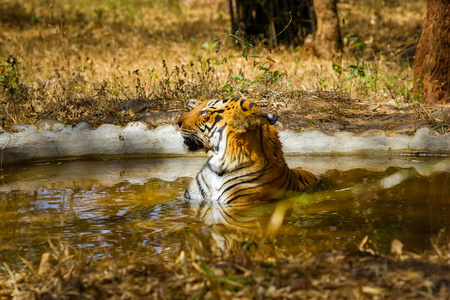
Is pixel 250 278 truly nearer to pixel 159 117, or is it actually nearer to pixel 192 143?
pixel 192 143

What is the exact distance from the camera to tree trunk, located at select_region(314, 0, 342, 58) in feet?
35.2

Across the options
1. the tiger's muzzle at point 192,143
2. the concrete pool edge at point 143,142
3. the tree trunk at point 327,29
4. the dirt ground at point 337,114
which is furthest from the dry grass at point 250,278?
the tree trunk at point 327,29

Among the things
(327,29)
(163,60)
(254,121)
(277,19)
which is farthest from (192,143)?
(277,19)

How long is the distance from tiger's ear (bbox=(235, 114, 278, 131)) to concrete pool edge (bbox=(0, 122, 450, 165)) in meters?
2.08

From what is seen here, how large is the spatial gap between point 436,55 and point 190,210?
13.8ft

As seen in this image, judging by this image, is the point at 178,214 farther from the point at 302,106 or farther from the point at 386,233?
the point at 302,106

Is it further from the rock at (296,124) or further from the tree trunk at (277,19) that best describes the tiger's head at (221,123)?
the tree trunk at (277,19)

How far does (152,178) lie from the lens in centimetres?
604

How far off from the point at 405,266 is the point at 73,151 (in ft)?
15.6

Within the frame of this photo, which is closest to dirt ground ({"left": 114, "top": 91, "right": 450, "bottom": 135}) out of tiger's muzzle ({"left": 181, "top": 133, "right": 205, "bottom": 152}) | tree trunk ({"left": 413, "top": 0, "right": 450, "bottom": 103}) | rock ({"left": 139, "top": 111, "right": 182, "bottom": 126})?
rock ({"left": 139, "top": 111, "right": 182, "bottom": 126})

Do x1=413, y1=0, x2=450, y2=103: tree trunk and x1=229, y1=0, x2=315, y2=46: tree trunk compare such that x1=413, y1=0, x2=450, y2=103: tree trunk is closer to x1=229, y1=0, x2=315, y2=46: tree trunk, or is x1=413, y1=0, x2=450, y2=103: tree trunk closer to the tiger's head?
the tiger's head

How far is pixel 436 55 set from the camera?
731 cm

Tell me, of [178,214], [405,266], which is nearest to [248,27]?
[178,214]

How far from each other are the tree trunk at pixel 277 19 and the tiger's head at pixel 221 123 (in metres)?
6.69
